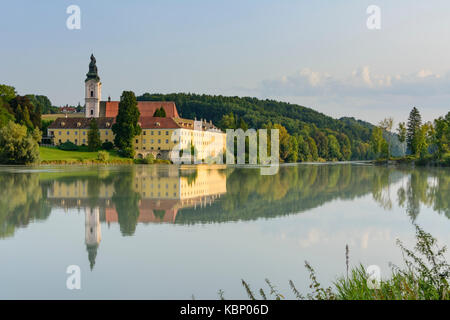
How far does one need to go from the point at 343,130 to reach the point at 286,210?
160m

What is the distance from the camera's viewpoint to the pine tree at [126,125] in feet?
244

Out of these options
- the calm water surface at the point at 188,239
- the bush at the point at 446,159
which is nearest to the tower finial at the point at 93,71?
the bush at the point at 446,159

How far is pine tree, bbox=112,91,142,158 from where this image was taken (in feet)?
244

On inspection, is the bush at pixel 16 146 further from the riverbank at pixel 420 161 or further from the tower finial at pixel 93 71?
the riverbank at pixel 420 161

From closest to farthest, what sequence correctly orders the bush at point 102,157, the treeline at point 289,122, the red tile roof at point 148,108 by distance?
the bush at point 102,157 → the red tile roof at point 148,108 → the treeline at point 289,122

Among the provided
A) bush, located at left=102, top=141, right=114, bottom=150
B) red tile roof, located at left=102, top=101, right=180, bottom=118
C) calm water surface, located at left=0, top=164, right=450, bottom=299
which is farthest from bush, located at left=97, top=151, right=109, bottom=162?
calm water surface, located at left=0, top=164, right=450, bottom=299

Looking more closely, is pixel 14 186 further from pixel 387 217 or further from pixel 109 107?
pixel 109 107

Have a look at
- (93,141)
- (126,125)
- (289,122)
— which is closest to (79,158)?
(93,141)

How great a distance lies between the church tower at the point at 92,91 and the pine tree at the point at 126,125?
98.4 feet

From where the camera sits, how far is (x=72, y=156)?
221 feet

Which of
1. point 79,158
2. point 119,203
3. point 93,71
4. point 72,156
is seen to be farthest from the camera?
point 93,71

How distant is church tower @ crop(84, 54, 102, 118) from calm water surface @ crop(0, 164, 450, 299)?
275 ft

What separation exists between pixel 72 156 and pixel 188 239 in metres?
59.6

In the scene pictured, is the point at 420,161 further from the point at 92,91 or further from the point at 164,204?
the point at 92,91
